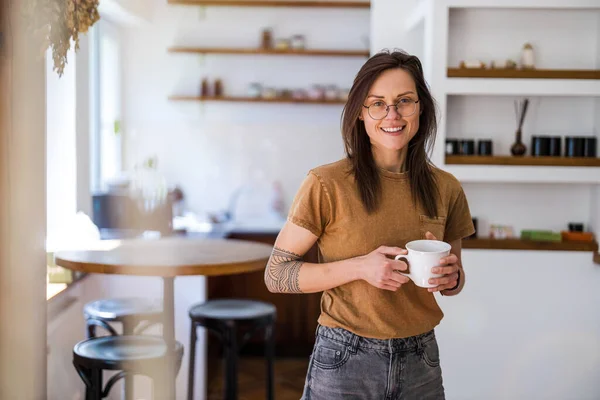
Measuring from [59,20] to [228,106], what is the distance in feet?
11.4

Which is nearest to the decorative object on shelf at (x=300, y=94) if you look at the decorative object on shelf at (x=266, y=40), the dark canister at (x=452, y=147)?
the decorative object on shelf at (x=266, y=40)

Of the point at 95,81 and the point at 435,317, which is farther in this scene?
the point at 95,81

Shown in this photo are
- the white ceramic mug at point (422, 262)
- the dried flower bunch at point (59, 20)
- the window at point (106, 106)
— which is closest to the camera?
the white ceramic mug at point (422, 262)

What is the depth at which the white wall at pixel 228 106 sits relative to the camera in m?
5.38

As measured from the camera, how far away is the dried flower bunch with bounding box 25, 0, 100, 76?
182 centimetres

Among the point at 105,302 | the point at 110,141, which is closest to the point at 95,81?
the point at 110,141

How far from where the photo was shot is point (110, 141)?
5273 mm

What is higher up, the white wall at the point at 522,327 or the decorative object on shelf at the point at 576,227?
the decorative object on shelf at the point at 576,227

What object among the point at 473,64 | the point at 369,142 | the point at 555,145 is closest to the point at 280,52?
the point at 473,64

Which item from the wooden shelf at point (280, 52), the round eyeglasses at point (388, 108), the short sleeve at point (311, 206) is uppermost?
the wooden shelf at point (280, 52)

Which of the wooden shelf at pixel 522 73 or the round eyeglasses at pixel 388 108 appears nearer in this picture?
the round eyeglasses at pixel 388 108

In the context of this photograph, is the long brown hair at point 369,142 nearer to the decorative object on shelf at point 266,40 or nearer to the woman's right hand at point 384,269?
the woman's right hand at point 384,269

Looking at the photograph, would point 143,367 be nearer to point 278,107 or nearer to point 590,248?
point 590,248

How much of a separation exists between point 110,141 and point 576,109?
10.2 feet
